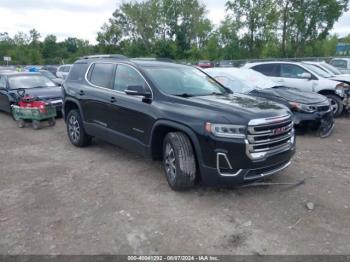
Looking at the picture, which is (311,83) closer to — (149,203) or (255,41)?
(149,203)

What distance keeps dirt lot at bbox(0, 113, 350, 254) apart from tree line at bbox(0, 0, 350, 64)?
31.5m

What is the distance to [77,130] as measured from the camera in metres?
7.10

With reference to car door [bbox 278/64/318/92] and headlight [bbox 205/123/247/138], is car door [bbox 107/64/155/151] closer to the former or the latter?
headlight [bbox 205/123/247/138]

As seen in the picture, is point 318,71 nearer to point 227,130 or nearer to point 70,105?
point 70,105

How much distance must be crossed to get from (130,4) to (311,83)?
5202 cm

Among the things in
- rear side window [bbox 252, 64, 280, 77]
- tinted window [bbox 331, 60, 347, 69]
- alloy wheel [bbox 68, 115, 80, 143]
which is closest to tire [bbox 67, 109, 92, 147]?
alloy wheel [bbox 68, 115, 80, 143]

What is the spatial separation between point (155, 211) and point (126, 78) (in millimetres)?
2404

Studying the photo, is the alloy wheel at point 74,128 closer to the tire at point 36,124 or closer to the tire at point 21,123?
the tire at point 36,124

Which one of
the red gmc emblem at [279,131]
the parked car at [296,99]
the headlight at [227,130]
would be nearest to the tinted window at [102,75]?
the headlight at [227,130]

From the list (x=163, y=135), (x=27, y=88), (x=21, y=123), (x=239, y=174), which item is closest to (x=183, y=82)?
(x=163, y=135)

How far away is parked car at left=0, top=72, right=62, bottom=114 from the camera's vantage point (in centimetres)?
1061

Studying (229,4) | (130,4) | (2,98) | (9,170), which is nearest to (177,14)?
(130,4)

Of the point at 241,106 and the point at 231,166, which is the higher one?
the point at 241,106

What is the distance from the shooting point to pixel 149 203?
447cm
